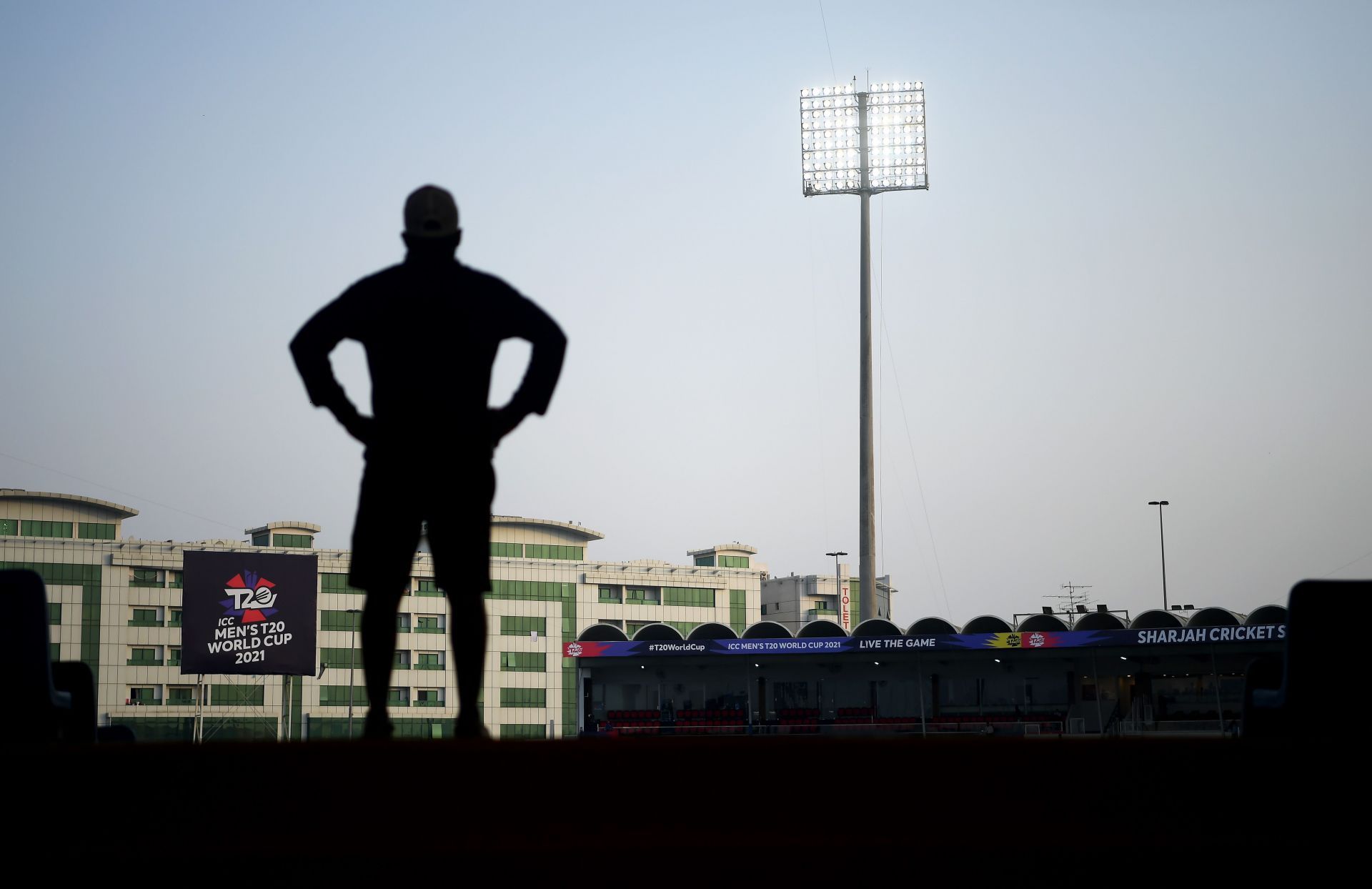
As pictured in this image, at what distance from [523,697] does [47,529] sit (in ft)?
111

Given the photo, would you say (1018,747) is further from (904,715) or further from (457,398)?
(904,715)

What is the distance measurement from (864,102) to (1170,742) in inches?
1752

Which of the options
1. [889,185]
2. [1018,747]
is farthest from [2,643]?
[889,185]

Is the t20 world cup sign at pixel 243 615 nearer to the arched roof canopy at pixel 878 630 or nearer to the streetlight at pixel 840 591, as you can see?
the arched roof canopy at pixel 878 630

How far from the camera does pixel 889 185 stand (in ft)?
148

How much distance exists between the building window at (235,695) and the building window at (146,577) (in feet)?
25.3

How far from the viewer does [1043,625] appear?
4128 centimetres

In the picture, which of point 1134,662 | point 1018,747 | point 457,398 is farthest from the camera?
point 1134,662

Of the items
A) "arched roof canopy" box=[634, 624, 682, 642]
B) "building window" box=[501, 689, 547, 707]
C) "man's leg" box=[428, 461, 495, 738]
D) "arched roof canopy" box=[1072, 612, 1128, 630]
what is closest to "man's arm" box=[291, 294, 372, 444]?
"man's leg" box=[428, 461, 495, 738]

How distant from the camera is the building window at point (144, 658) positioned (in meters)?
85.2

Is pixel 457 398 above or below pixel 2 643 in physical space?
above

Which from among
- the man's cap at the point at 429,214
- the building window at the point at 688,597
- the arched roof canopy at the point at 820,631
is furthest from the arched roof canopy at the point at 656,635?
the building window at the point at 688,597

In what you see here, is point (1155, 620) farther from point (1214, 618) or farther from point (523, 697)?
point (523, 697)

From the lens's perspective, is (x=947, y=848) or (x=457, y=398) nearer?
(x=947, y=848)
